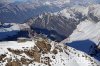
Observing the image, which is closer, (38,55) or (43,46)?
(38,55)

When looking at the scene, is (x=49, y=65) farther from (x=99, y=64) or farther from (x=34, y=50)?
(x=99, y=64)

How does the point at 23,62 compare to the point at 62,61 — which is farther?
the point at 62,61

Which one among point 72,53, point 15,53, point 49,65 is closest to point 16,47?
point 15,53

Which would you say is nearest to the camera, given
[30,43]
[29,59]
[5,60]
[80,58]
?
[5,60]

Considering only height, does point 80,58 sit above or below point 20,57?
below

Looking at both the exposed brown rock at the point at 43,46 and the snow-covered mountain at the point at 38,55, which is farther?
the exposed brown rock at the point at 43,46

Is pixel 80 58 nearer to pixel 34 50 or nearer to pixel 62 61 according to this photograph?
pixel 62 61

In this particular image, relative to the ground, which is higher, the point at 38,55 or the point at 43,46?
the point at 38,55

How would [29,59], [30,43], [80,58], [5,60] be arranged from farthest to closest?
[80,58]
[30,43]
[29,59]
[5,60]

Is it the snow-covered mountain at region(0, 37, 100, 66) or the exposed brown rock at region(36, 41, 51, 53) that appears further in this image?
the exposed brown rock at region(36, 41, 51, 53)
